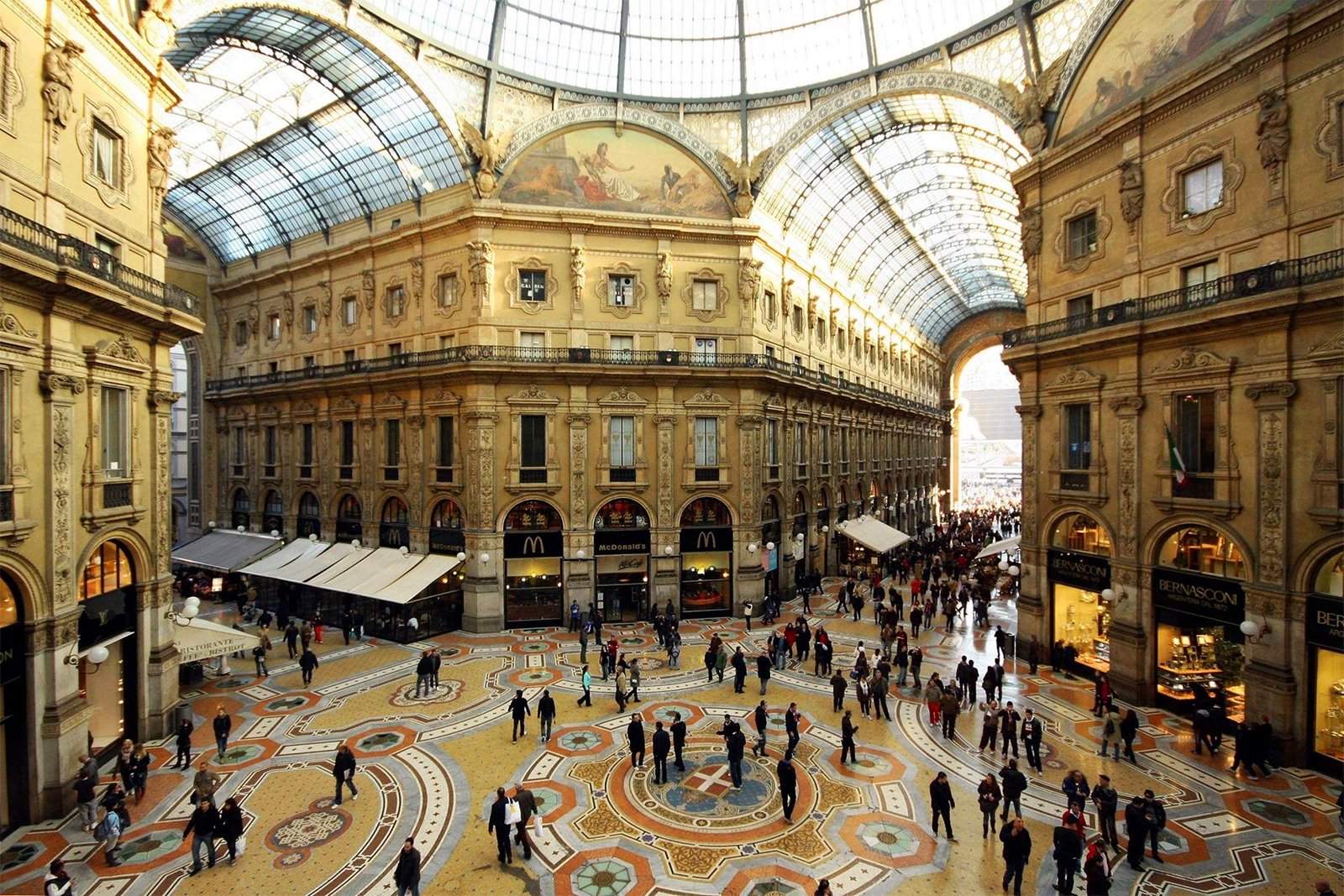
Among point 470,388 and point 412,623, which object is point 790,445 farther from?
point 412,623

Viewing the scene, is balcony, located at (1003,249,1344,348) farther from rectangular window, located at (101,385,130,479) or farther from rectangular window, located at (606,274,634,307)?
rectangular window, located at (101,385,130,479)

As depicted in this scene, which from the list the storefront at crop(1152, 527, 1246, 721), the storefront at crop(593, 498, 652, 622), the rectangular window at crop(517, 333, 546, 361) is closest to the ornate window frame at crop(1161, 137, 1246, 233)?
the storefront at crop(1152, 527, 1246, 721)

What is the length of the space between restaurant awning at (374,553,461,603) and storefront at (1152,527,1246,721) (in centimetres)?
2531

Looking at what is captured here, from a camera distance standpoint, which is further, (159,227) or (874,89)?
(874,89)

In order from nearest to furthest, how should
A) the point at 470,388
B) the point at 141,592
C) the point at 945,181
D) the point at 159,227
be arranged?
the point at 141,592
the point at 159,227
the point at 470,388
the point at 945,181

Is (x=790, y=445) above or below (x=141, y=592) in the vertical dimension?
above

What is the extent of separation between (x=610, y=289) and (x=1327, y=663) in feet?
85.8

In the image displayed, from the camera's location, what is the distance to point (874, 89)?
29.4 m

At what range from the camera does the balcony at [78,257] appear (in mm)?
12477

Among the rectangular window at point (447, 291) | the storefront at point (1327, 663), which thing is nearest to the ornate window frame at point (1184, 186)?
the storefront at point (1327, 663)

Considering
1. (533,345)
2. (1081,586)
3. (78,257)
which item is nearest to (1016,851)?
(1081,586)

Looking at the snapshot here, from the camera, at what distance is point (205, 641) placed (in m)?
19.5

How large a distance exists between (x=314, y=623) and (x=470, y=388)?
A: 12081 millimetres

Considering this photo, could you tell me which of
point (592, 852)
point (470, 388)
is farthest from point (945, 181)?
point (592, 852)
